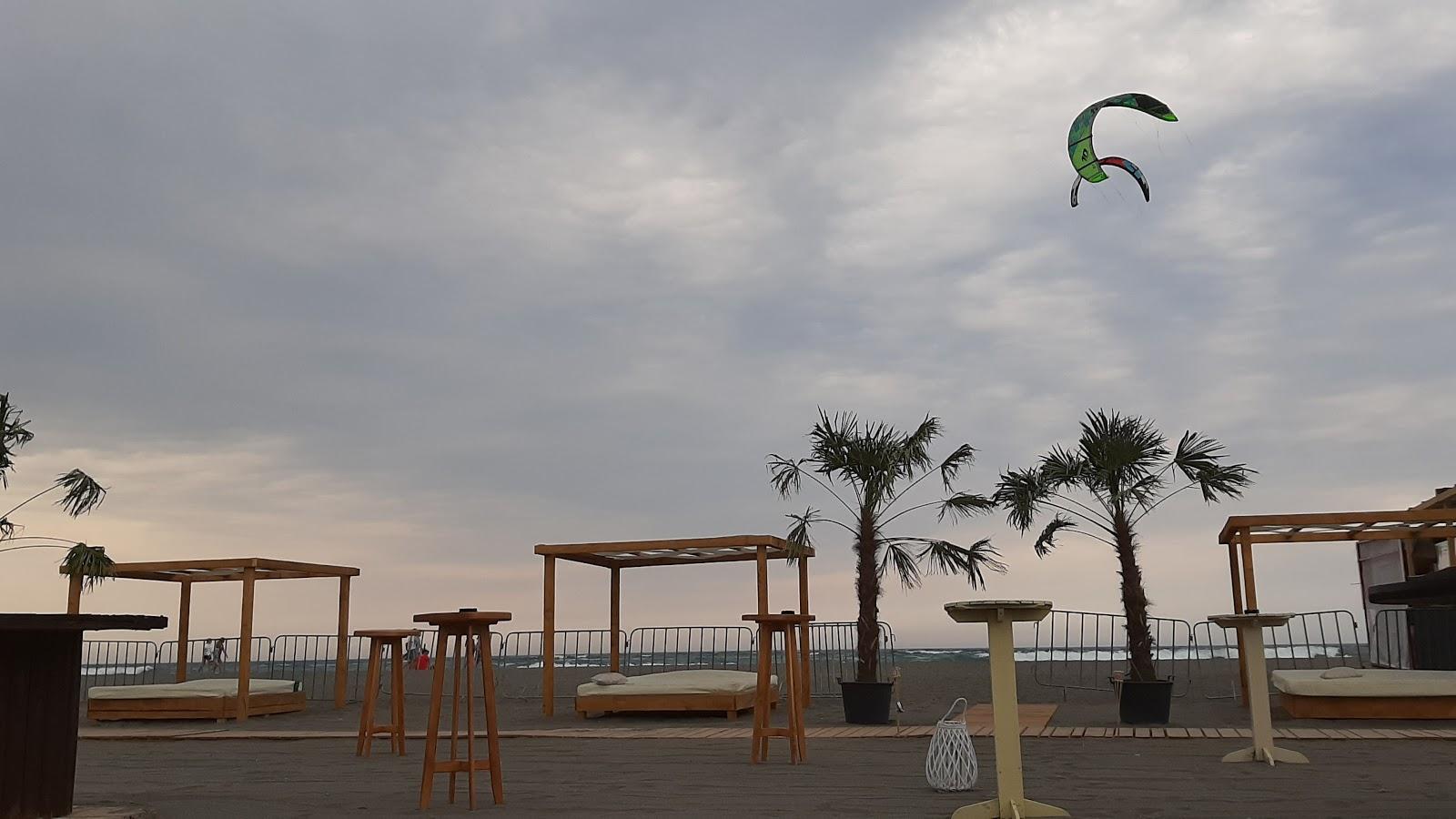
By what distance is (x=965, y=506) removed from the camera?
1303 centimetres

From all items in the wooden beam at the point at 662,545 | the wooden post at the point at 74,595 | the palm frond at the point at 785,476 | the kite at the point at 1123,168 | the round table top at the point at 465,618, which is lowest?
the round table top at the point at 465,618

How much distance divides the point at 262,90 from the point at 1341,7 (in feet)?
38.4

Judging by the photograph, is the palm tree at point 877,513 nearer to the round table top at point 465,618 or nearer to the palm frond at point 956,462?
the palm frond at point 956,462

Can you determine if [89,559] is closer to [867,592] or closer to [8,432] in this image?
[8,432]

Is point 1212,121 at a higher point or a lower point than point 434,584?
higher

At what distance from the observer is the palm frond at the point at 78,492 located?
1043 centimetres

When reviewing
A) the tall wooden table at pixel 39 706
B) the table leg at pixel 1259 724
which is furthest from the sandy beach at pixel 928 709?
the tall wooden table at pixel 39 706

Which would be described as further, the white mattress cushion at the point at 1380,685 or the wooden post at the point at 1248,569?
the wooden post at the point at 1248,569

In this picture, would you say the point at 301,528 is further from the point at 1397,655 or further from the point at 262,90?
the point at 1397,655

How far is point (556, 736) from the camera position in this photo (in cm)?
1116

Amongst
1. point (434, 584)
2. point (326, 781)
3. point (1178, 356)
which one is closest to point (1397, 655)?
point (1178, 356)

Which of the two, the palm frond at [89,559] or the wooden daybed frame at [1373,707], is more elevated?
the palm frond at [89,559]

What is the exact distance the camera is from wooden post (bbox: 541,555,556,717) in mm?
14203

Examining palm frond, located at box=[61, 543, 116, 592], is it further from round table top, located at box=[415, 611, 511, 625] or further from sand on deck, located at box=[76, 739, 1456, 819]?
round table top, located at box=[415, 611, 511, 625]
